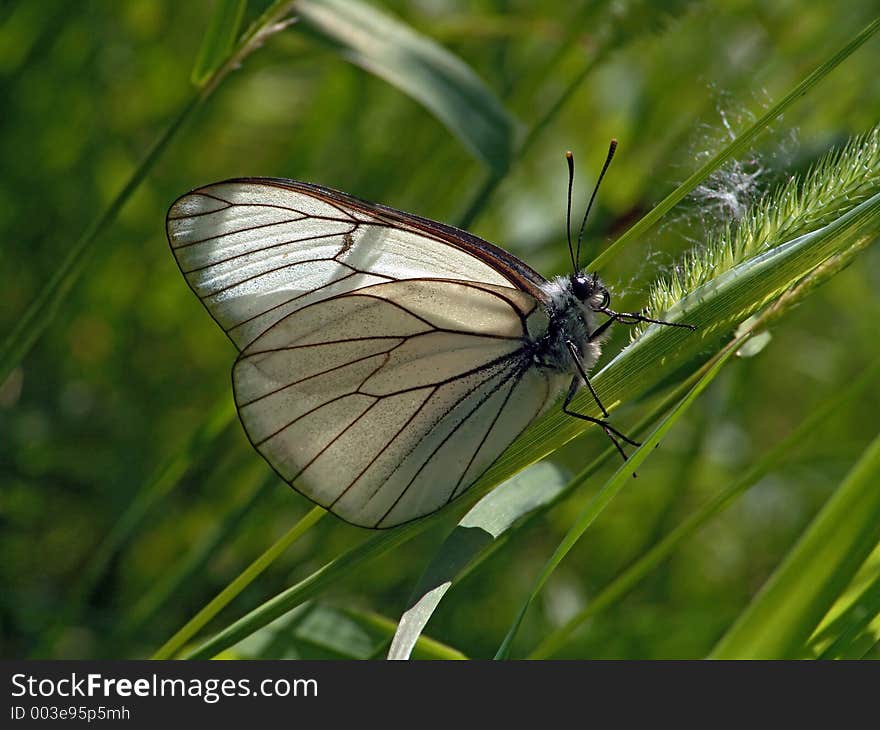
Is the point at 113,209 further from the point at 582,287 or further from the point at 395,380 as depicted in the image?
the point at 582,287

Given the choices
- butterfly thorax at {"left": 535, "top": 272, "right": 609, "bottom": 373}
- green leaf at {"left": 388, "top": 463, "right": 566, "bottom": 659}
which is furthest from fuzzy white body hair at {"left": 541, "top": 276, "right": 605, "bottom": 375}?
Result: green leaf at {"left": 388, "top": 463, "right": 566, "bottom": 659}

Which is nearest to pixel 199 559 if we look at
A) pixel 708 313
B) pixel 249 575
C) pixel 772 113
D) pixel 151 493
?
pixel 151 493

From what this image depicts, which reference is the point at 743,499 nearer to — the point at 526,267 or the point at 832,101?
the point at 832,101

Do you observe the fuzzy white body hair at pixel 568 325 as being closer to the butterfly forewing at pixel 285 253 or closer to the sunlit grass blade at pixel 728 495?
the butterfly forewing at pixel 285 253

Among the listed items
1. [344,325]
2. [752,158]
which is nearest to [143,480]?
[344,325]

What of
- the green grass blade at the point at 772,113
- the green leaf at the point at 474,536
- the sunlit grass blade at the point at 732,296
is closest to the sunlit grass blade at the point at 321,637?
the green leaf at the point at 474,536

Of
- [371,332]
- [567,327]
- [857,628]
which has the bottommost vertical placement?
[857,628]

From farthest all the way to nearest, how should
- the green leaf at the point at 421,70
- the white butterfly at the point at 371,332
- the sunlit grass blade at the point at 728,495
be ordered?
the green leaf at the point at 421,70
the white butterfly at the point at 371,332
the sunlit grass blade at the point at 728,495
